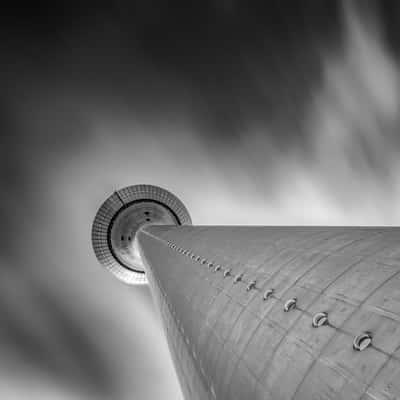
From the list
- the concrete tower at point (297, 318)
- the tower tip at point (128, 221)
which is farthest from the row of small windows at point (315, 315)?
the tower tip at point (128, 221)

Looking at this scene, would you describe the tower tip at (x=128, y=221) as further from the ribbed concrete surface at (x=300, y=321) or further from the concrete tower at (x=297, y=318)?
the ribbed concrete surface at (x=300, y=321)

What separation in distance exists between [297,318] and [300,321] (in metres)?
0.20

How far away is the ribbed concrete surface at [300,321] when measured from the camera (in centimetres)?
592

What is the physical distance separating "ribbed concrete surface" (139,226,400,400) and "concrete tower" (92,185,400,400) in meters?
0.02

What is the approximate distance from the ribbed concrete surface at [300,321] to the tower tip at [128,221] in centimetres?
6794

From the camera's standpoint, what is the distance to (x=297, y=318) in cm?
840

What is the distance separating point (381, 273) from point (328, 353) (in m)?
2.32

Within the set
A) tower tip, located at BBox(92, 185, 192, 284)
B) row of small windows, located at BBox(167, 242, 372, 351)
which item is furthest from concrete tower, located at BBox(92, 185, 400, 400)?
tower tip, located at BBox(92, 185, 192, 284)

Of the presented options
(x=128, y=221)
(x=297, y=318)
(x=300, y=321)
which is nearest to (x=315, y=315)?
(x=300, y=321)

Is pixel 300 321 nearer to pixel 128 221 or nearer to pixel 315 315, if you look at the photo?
pixel 315 315

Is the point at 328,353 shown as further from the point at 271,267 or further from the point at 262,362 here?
the point at 271,267

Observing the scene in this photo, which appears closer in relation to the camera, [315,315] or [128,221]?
[315,315]

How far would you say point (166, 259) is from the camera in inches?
1266

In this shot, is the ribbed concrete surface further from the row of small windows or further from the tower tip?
the tower tip
